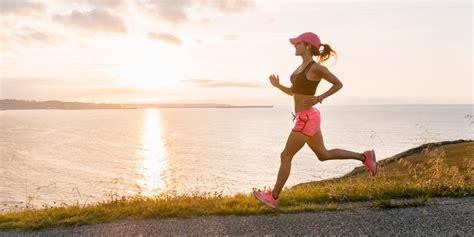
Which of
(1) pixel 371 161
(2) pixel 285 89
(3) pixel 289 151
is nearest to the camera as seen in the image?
(3) pixel 289 151

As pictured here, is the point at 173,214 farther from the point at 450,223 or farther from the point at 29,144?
the point at 29,144

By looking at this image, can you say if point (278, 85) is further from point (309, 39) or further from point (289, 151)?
point (289, 151)

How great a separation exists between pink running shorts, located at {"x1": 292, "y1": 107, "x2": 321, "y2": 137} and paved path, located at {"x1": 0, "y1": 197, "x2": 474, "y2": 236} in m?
1.24

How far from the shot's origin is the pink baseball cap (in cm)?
679

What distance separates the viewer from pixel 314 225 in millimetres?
6168

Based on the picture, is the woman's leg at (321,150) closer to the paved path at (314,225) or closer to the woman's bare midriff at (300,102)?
the woman's bare midriff at (300,102)

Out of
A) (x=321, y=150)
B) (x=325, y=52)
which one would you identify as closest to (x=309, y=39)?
(x=325, y=52)

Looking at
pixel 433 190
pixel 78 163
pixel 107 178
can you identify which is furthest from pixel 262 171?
pixel 433 190

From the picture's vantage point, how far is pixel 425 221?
6.29m

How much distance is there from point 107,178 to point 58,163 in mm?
18096

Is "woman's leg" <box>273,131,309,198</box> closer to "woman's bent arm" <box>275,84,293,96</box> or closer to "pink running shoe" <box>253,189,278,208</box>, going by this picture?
"pink running shoe" <box>253,189,278,208</box>

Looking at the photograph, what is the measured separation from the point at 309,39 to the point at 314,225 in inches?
106

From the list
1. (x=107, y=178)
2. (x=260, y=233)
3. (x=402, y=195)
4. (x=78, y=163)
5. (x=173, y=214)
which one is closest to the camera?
A: (x=260, y=233)

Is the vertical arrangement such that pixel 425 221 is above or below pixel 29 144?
above
